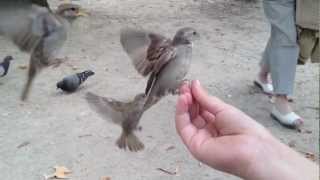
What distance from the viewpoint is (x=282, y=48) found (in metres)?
2.70

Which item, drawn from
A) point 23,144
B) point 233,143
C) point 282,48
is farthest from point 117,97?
point 233,143

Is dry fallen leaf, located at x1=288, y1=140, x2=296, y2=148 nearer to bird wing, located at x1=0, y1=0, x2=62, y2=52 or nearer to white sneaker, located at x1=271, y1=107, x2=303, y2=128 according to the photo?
white sneaker, located at x1=271, y1=107, x2=303, y2=128

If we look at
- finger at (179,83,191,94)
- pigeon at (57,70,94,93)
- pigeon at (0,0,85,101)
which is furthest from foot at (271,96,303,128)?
pigeon at (0,0,85,101)

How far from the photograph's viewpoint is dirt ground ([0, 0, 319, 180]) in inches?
103

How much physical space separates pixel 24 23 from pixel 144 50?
17 centimetres

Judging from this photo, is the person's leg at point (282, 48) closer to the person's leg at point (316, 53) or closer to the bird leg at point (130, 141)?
the person's leg at point (316, 53)

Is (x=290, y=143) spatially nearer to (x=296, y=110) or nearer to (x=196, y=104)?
(x=296, y=110)

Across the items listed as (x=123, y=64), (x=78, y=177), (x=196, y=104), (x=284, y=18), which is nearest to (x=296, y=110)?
(x=284, y=18)

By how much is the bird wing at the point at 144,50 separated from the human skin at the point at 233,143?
18 cm

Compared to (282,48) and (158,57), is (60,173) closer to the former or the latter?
(282,48)

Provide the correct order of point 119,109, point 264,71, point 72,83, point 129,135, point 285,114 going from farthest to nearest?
1. point 264,71
2. point 285,114
3. point 72,83
4. point 129,135
5. point 119,109

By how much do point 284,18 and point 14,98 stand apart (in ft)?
4.94

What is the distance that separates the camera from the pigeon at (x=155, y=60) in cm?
82

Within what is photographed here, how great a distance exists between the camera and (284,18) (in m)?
2.60
